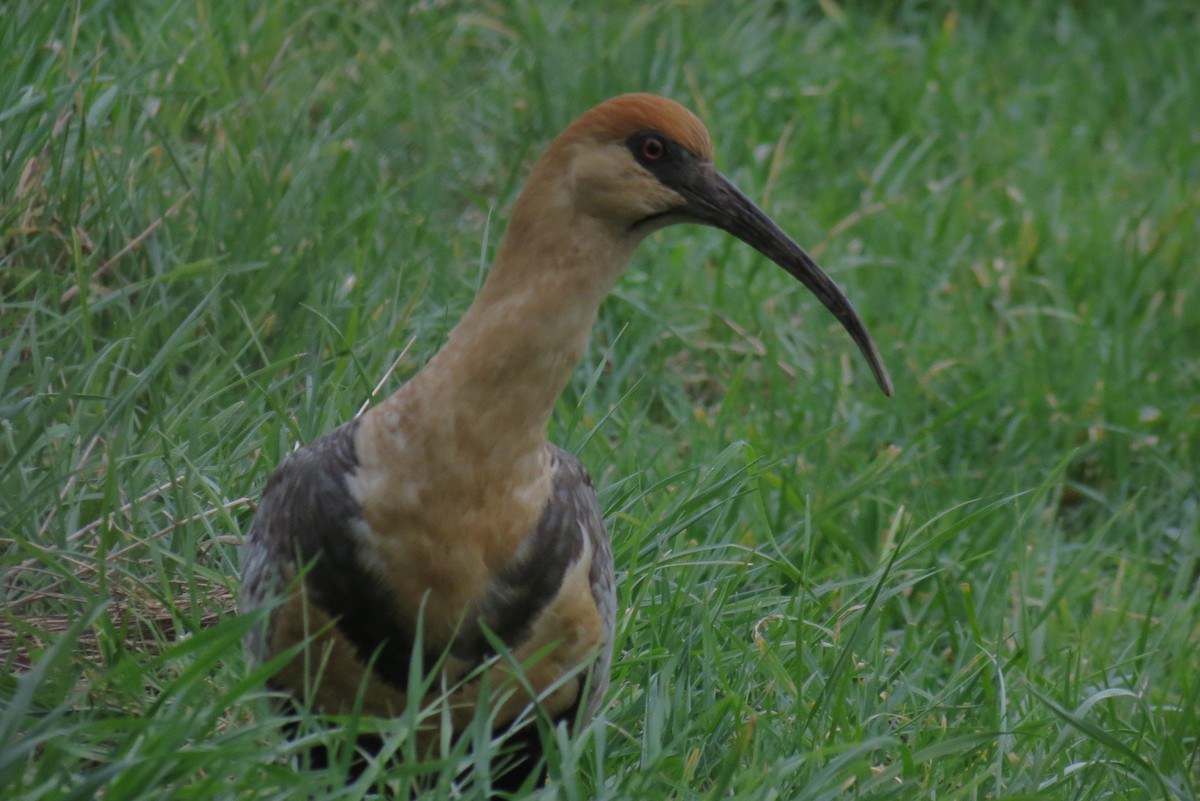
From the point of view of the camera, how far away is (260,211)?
4.88 metres

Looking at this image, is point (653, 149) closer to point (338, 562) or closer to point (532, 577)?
point (532, 577)

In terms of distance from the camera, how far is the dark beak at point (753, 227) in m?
3.29

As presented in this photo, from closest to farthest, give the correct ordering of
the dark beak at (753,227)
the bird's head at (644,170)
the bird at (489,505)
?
the bird at (489,505) → the bird's head at (644,170) → the dark beak at (753,227)

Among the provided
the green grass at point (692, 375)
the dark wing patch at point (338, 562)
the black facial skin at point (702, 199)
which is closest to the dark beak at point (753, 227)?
the black facial skin at point (702, 199)

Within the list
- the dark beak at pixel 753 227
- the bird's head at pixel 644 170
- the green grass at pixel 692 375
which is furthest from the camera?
the green grass at pixel 692 375

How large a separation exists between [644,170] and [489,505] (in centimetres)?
70

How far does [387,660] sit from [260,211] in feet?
6.99

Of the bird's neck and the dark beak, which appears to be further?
the dark beak

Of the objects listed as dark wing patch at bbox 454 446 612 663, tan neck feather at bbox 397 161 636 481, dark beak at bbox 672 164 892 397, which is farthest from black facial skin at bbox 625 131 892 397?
dark wing patch at bbox 454 446 612 663

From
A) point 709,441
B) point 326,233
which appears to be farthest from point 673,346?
point 326,233

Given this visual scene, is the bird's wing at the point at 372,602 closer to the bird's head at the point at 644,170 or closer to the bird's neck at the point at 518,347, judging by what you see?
the bird's neck at the point at 518,347

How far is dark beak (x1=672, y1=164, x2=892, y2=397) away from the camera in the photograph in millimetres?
3287

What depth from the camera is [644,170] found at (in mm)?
3225

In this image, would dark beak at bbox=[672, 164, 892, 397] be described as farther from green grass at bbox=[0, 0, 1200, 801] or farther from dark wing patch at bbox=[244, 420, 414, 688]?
dark wing patch at bbox=[244, 420, 414, 688]
